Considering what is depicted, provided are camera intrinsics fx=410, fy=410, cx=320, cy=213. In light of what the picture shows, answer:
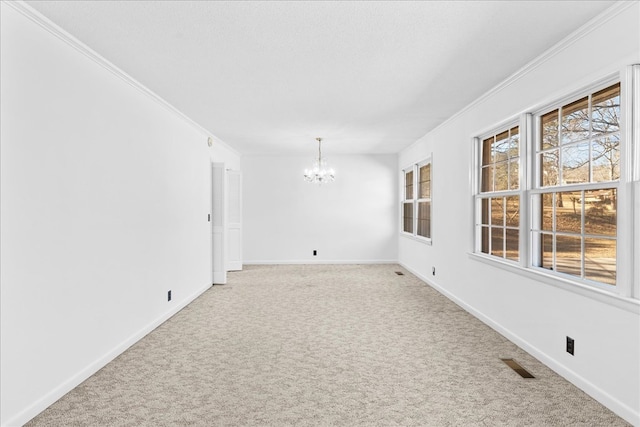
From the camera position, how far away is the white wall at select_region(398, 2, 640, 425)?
2426 millimetres

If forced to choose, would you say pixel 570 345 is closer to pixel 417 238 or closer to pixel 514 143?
pixel 514 143

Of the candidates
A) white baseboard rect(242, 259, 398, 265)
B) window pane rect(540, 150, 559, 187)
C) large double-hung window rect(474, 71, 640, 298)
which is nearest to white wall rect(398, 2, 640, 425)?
large double-hung window rect(474, 71, 640, 298)

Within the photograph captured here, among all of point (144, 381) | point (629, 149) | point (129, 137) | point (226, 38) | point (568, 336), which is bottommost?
point (144, 381)

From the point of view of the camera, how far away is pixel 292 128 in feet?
20.3

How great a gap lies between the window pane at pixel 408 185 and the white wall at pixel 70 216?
17.4 feet

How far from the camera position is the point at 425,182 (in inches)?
289

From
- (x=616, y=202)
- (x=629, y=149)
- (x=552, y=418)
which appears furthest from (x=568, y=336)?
(x=629, y=149)

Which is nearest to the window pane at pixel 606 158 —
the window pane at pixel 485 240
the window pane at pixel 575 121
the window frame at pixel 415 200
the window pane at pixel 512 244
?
the window pane at pixel 575 121

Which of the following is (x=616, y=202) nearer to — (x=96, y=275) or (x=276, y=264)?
(x=96, y=275)

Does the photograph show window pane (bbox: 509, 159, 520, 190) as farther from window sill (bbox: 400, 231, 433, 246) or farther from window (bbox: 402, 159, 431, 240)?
window (bbox: 402, 159, 431, 240)

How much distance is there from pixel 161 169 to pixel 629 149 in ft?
13.5

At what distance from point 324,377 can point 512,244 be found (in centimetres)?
236

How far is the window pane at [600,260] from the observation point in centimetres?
278

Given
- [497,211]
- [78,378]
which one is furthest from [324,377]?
[497,211]
